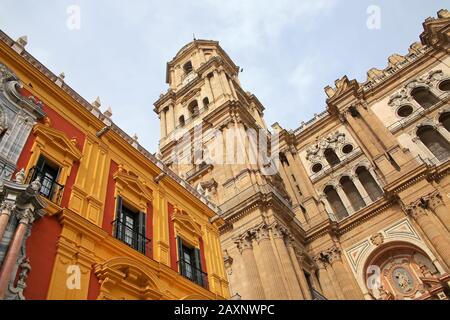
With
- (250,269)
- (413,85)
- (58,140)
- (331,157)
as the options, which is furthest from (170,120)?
(58,140)

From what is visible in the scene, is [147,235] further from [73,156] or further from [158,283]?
[73,156]

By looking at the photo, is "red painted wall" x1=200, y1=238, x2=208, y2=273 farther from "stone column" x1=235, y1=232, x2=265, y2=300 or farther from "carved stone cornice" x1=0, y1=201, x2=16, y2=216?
"carved stone cornice" x1=0, y1=201, x2=16, y2=216

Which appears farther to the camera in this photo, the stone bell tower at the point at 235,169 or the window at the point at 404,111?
the window at the point at 404,111

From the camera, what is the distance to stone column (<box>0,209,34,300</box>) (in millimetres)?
6521

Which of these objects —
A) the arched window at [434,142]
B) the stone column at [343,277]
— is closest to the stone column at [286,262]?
the stone column at [343,277]

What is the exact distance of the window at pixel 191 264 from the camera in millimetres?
12157

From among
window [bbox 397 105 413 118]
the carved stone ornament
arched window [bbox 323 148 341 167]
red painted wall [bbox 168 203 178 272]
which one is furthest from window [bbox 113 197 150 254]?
window [bbox 397 105 413 118]

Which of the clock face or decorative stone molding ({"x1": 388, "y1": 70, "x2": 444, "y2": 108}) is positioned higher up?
the clock face

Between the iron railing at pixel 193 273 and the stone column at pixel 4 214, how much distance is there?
19.0 ft

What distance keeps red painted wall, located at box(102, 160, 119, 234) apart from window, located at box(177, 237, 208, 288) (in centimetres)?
276

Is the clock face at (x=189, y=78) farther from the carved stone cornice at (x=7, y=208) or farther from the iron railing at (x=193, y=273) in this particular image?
the carved stone cornice at (x=7, y=208)

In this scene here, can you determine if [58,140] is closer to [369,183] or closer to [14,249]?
[14,249]
